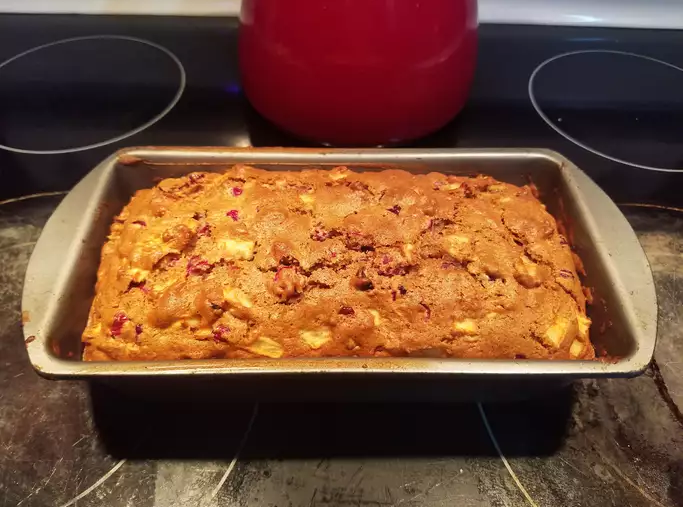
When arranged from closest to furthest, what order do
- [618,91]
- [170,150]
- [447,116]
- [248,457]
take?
1. [248,457]
2. [170,150]
3. [447,116]
4. [618,91]

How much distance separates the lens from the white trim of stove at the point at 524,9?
1504 millimetres

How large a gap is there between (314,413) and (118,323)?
32 cm

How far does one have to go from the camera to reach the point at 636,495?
0.81 metres

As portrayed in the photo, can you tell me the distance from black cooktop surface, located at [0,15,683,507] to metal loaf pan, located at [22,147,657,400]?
0.13 m

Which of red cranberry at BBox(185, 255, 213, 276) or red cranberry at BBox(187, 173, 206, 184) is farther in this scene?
red cranberry at BBox(187, 173, 206, 184)

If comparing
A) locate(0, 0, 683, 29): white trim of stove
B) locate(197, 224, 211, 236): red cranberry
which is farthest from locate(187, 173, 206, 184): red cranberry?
locate(0, 0, 683, 29): white trim of stove

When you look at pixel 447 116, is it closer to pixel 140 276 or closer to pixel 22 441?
pixel 140 276

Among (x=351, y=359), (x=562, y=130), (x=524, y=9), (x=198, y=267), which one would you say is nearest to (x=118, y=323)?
(x=198, y=267)

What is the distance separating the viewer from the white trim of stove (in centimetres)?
150

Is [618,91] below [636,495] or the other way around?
the other way around

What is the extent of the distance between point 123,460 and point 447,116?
0.86 m

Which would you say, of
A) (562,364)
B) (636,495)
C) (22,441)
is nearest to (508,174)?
(562,364)

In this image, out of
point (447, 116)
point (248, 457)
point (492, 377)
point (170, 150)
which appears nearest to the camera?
point (492, 377)

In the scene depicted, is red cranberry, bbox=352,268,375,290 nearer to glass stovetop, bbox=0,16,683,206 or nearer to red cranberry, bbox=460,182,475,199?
red cranberry, bbox=460,182,475,199
